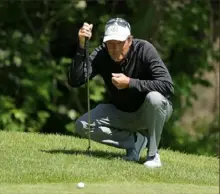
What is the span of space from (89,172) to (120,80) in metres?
0.85

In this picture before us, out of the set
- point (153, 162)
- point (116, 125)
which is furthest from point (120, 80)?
point (153, 162)

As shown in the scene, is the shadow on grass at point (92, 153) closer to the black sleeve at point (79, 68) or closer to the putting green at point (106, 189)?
the black sleeve at point (79, 68)

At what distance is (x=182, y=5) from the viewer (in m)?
15.3

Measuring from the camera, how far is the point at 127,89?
312 inches

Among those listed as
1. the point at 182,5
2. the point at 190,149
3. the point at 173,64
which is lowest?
the point at 190,149

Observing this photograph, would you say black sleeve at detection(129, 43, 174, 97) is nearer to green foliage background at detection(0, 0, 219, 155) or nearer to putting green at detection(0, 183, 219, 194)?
putting green at detection(0, 183, 219, 194)

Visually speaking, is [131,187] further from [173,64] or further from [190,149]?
[173,64]

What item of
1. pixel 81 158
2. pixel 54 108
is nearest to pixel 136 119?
pixel 81 158

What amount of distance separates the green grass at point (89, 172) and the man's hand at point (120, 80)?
2.32ft

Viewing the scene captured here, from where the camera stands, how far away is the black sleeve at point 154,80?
776cm

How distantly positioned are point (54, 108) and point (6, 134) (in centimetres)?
495

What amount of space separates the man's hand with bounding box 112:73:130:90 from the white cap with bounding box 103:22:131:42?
1.05 ft

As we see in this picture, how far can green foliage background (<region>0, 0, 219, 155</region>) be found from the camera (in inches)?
563

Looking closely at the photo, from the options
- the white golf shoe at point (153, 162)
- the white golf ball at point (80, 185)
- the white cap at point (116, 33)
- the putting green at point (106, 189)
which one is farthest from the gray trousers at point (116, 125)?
the white golf ball at point (80, 185)
